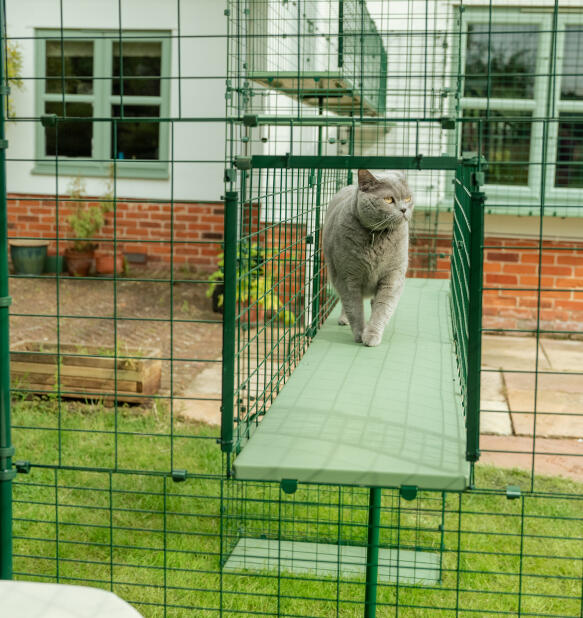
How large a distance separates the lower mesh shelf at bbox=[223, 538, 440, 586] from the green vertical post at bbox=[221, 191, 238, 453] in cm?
104

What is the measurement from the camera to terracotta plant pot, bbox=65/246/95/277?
7.73 m

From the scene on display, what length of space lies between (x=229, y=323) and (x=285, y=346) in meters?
1.18

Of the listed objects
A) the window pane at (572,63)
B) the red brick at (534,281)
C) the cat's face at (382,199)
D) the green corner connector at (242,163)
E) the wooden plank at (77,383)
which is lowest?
the wooden plank at (77,383)

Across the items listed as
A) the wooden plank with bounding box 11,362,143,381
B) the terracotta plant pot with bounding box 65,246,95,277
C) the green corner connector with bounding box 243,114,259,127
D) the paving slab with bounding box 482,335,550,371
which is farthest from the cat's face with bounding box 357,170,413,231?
the terracotta plant pot with bounding box 65,246,95,277

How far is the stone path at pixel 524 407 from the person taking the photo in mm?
4023

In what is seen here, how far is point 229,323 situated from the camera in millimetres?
2002

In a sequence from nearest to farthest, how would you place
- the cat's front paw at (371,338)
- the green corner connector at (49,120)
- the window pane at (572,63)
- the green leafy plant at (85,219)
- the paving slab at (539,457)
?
1. the green corner connector at (49,120)
2. the cat's front paw at (371,338)
3. the paving slab at (539,457)
4. the window pane at (572,63)
5. the green leafy plant at (85,219)

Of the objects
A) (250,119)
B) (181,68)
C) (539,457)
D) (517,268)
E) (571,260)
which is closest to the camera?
(250,119)

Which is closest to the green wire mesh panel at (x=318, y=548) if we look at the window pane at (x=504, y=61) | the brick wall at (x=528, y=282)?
the brick wall at (x=528, y=282)

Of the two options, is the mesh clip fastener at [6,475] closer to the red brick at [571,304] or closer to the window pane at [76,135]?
the red brick at [571,304]

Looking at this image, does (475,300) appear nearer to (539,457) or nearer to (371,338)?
(371,338)

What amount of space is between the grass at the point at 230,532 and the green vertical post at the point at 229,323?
Result: 39cm

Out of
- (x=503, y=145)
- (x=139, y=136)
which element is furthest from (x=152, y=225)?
(x=503, y=145)

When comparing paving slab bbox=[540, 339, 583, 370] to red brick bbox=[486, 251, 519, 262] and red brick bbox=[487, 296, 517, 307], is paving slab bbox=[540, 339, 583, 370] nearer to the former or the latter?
red brick bbox=[487, 296, 517, 307]
